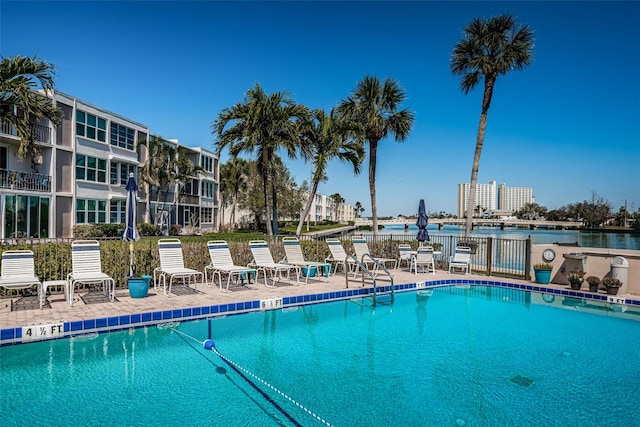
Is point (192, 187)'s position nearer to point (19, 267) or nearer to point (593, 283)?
point (19, 267)

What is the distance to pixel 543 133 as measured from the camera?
1248 inches

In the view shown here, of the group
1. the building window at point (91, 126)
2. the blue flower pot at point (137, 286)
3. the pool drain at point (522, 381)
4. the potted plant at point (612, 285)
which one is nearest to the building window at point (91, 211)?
the building window at point (91, 126)

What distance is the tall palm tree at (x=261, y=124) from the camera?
19.4m

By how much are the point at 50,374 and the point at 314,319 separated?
4.61 metres

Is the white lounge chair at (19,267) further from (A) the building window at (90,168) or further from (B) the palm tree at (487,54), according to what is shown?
(A) the building window at (90,168)

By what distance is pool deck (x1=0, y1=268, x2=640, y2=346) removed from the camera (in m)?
6.73

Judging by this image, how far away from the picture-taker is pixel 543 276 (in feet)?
40.5

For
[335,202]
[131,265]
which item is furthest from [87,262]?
[335,202]

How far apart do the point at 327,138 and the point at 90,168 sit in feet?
50.1

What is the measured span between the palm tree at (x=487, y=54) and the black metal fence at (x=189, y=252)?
3882 mm

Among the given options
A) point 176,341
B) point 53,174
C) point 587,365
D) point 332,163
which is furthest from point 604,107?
point 53,174

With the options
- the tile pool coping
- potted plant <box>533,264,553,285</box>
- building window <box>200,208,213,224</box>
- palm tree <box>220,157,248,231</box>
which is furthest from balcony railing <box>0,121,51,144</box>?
palm tree <box>220,157,248,231</box>

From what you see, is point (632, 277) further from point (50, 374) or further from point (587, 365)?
point (50, 374)

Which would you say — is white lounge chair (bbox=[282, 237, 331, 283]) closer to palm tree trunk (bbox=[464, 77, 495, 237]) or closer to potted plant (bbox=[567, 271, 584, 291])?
potted plant (bbox=[567, 271, 584, 291])
